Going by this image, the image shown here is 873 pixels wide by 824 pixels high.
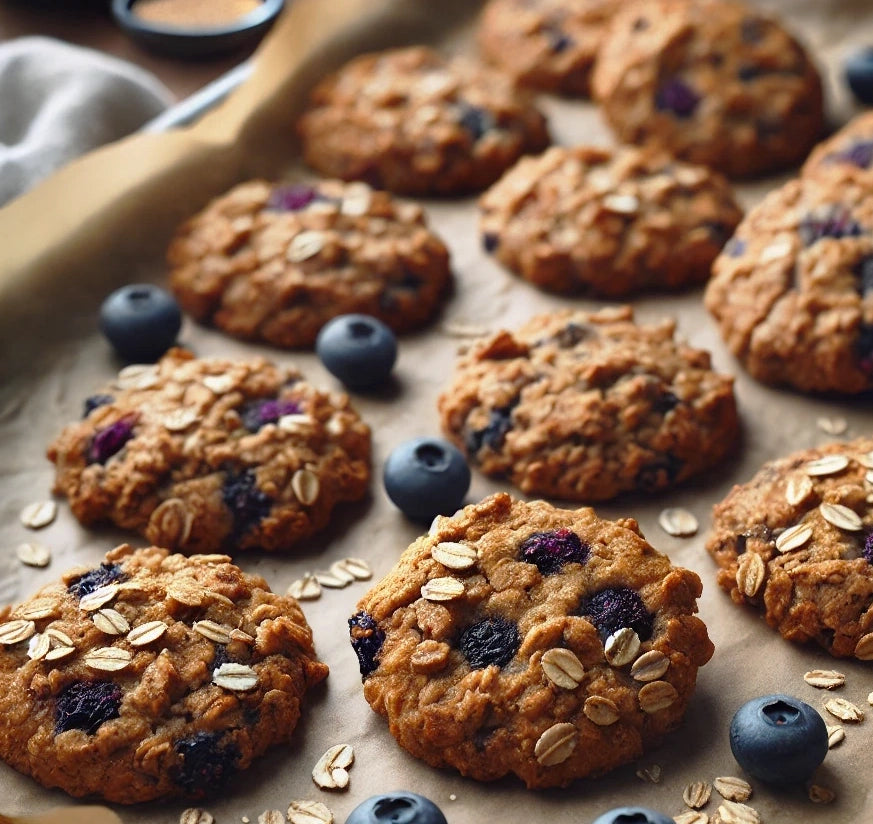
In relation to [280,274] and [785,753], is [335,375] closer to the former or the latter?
[280,274]

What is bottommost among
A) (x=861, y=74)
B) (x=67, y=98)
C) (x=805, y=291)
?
(x=861, y=74)

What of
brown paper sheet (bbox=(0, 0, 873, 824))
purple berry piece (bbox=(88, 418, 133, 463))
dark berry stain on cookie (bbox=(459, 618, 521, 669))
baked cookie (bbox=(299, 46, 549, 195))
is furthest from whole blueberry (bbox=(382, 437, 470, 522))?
baked cookie (bbox=(299, 46, 549, 195))

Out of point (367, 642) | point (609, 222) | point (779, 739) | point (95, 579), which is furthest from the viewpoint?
point (609, 222)

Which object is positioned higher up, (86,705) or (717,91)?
(86,705)

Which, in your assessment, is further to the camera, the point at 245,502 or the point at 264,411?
the point at 264,411

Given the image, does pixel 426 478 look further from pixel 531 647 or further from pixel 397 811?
pixel 397 811

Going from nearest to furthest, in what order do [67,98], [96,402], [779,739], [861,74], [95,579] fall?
[779,739] < [95,579] < [96,402] < [67,98] < [861,74]

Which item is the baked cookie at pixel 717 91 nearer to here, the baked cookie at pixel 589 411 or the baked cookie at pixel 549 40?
the baked cookie at pixel 549 40

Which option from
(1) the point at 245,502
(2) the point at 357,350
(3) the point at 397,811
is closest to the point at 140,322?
(2) the point at 357,350
